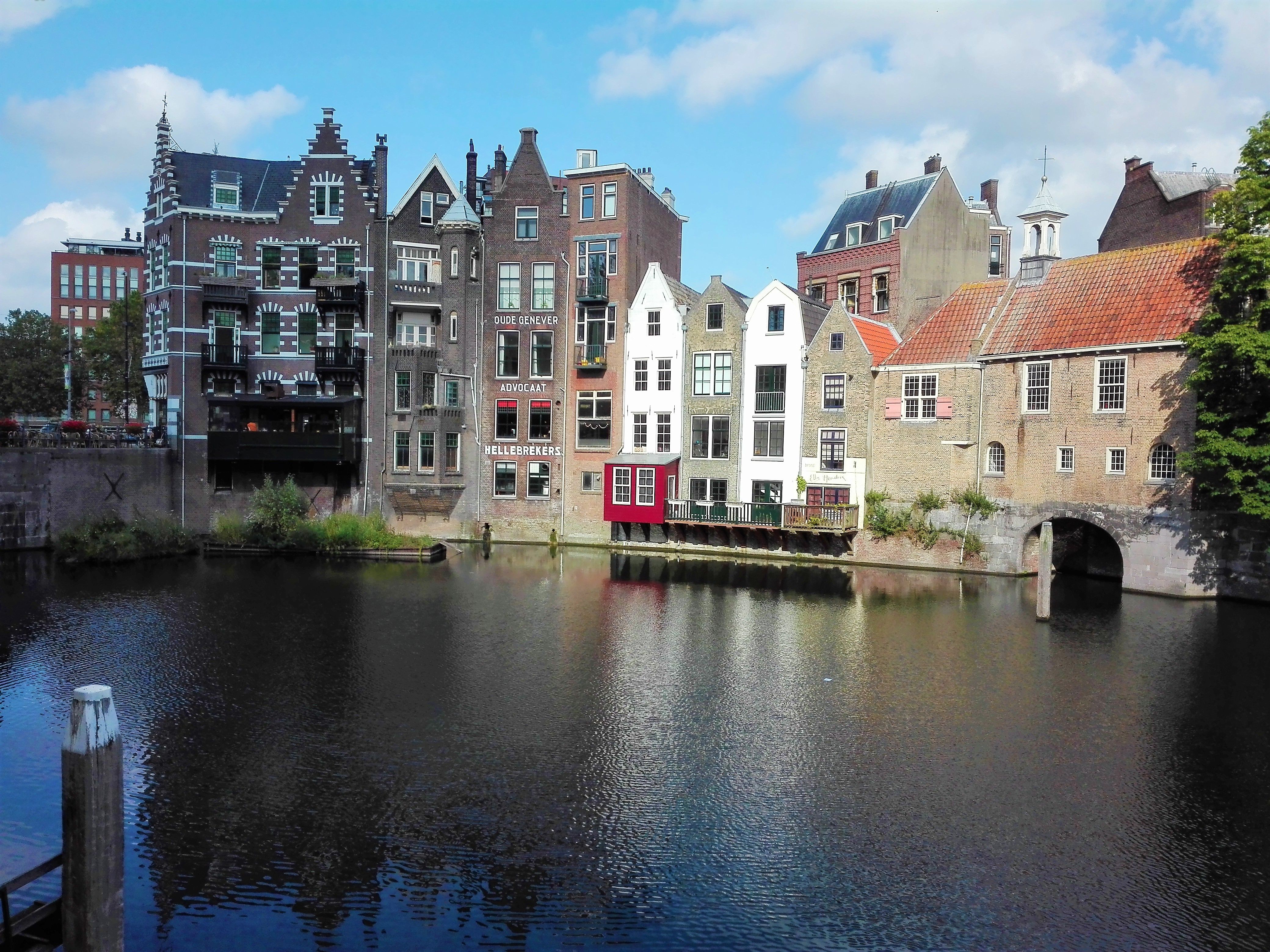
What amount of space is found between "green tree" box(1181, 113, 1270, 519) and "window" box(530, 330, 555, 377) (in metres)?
30.4

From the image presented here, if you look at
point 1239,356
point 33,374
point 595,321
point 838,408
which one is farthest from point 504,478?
point 33,374

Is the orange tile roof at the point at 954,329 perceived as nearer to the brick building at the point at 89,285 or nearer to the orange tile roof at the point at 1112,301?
the orange tile roof at the point at 1112,301

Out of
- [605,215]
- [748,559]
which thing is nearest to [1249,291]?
[748,559]

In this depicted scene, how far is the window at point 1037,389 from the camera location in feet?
134

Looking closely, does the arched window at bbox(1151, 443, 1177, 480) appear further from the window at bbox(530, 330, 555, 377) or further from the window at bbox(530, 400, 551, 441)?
the window at bbox(530, 330, 555, 377)

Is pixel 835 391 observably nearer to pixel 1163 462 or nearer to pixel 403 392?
pixel 1163 462

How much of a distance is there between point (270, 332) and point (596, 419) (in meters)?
18.2

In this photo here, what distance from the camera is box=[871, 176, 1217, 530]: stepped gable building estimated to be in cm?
3744

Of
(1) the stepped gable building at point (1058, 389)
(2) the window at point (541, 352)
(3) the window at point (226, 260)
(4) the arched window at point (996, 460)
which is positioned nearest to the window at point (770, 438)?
(1) the stepped gable building at point (1058, 389)

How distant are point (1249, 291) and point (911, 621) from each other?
17571mm

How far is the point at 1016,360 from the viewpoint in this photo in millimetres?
41844

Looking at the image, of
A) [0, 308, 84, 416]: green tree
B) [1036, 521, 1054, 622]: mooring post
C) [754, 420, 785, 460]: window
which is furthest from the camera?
[0, 308, 84, 416]: green tree

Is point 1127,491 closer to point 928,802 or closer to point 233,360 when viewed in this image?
point 928,802

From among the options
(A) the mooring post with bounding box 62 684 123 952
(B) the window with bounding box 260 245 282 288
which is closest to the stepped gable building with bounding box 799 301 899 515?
(B) the window with bounding box 260 245 282 288
